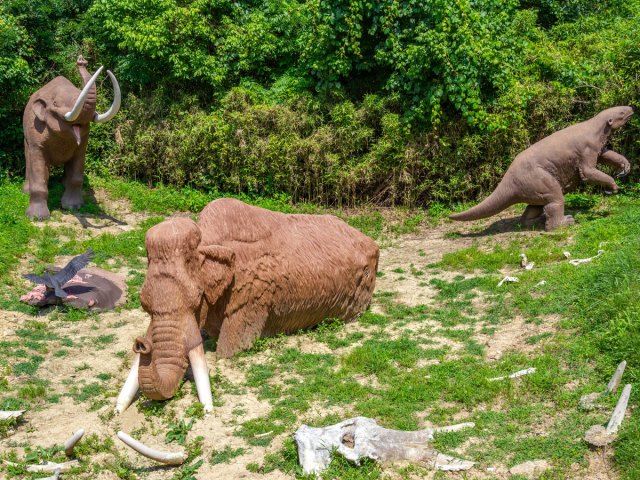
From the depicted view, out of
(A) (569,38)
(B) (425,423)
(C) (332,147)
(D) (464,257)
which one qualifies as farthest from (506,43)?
(B) (425,423)

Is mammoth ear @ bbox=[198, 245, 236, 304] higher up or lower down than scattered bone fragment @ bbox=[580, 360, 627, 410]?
higher up

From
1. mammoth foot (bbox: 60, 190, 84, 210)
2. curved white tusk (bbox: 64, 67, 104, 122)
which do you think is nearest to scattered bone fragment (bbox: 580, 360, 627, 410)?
curved white tusk (bbox: 64, 67, 104, 122)

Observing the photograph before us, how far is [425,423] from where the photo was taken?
5.70 meters

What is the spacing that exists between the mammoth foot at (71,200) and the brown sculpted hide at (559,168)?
6.94m

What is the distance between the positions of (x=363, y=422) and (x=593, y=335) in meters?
2.57

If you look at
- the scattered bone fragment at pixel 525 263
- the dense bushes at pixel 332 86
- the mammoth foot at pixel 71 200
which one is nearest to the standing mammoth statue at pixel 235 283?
the scattered bone fragment at pixel 525 263

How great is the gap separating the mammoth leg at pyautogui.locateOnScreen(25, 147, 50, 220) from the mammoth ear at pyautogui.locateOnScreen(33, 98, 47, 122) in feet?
1.75

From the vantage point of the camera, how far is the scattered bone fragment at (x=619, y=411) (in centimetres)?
513

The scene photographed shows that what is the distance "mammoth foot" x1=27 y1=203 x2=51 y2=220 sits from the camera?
38.0 ft

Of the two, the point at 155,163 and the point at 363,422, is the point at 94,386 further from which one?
the point at 155,163

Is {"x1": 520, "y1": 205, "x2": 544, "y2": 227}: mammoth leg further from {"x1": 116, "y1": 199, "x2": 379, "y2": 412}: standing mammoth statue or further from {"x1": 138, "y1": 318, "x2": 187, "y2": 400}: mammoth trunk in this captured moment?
{"x1": 138, "y1": 318, "x2": 187, "y2": 400}: mammoth trunk

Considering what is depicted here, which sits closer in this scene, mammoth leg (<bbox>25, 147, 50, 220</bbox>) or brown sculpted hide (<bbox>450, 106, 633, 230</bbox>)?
brown sculpted hide (<bbox>450, 106, 633, 230</bbox>)

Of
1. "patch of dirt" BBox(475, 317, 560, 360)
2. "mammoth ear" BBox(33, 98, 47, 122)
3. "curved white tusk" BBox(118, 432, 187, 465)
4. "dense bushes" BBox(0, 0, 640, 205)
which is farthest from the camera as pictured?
"dense bushes" BBox(0, 0, 640, 205)

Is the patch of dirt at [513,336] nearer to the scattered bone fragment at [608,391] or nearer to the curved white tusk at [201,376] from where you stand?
the scattered bone fragment at [608,391]
